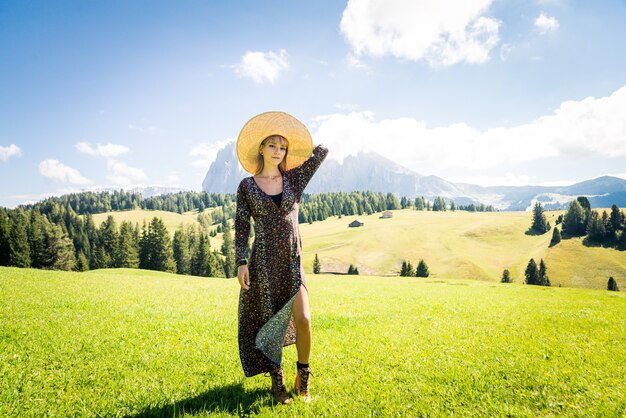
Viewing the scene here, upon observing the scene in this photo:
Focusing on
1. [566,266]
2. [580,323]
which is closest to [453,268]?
[566,266]

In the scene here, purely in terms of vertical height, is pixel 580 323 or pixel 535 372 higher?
pixel 535 372

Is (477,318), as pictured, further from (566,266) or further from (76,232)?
(76,232)

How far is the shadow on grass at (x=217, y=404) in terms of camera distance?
4836 millimetres

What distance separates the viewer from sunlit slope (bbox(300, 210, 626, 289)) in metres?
116

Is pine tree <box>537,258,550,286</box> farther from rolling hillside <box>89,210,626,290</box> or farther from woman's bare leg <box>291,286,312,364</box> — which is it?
woman's bare leg <box>291,286,312,364</box>

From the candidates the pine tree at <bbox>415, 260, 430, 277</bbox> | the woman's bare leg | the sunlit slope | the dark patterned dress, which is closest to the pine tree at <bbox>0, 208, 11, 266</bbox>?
the sunlit slope

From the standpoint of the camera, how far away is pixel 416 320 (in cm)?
1146

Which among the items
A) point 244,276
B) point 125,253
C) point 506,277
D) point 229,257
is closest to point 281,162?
point 244,276

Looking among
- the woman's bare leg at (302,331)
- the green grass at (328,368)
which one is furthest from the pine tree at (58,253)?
the woman's bare leg at (302,331)

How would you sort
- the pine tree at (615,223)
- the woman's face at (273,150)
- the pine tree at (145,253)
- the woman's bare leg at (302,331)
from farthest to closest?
1. the pine tree at (615,223)
2. the pine tree at (145,253)
3. the woman's face at (273,150)
4. the woman's bare leg at (302,331)

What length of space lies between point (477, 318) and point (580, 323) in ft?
10.9

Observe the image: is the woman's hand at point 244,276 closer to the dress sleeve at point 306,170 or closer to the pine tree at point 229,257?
the dress sleeve at point 306,170

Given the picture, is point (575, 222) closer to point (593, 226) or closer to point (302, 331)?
point (593, 226)

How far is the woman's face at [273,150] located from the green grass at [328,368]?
4109 millimetres
